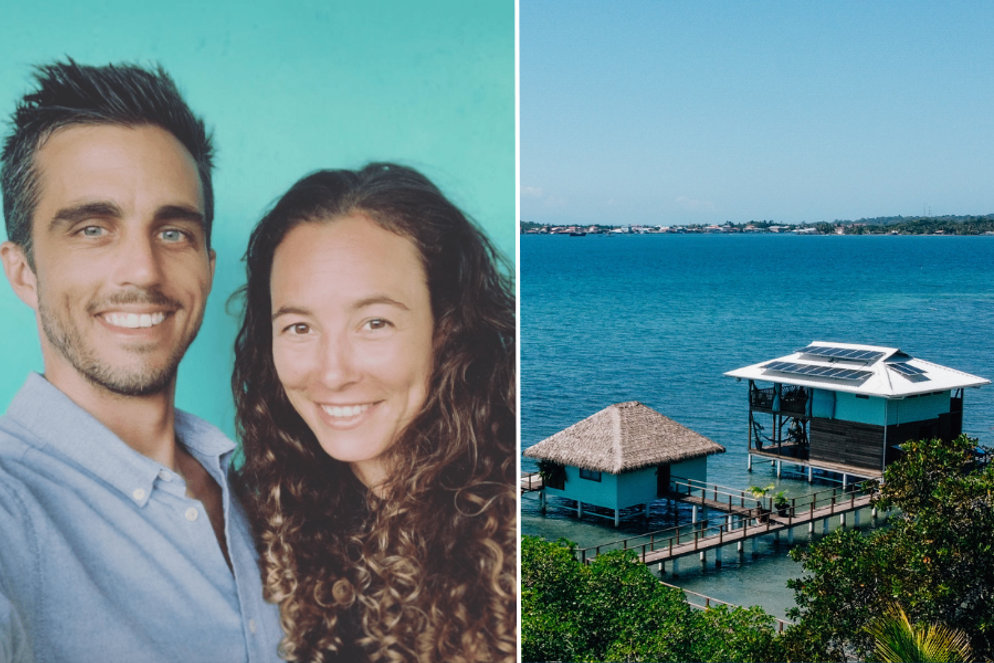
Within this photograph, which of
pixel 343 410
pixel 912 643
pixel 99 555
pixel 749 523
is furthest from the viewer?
pixel 749 523

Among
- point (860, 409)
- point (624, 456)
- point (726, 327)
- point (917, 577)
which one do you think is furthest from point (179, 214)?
Answer: point (726, 327)

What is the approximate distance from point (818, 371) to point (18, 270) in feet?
44.6

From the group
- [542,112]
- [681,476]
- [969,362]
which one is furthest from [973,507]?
[542,112]

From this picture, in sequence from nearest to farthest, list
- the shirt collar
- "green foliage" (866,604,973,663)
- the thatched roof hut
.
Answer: the shirt collar < "green foliage" (866,604,973,663) < the thatched roof hut

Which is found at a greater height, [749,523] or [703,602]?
[749,523]

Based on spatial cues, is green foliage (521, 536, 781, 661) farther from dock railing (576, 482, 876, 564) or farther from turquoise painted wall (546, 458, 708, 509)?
turquoise painted wall (546, 458, 708, 509)

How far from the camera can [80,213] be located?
11.5 feet

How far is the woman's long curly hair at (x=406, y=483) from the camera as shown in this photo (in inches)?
148

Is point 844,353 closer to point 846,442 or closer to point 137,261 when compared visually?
point 846,442

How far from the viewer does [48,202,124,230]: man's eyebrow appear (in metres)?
3.49

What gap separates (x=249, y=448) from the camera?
3773 millimetres

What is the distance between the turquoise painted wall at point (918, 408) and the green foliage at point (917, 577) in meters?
8.66

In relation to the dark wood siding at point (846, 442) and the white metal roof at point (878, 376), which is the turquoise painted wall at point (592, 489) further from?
the dark wood siding at point (846, 442)

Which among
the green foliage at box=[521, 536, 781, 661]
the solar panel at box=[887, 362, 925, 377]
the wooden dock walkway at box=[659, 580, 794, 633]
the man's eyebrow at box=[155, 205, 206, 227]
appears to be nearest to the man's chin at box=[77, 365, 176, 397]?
the man's eyebrow at box=[155, 205, 206, 227]
